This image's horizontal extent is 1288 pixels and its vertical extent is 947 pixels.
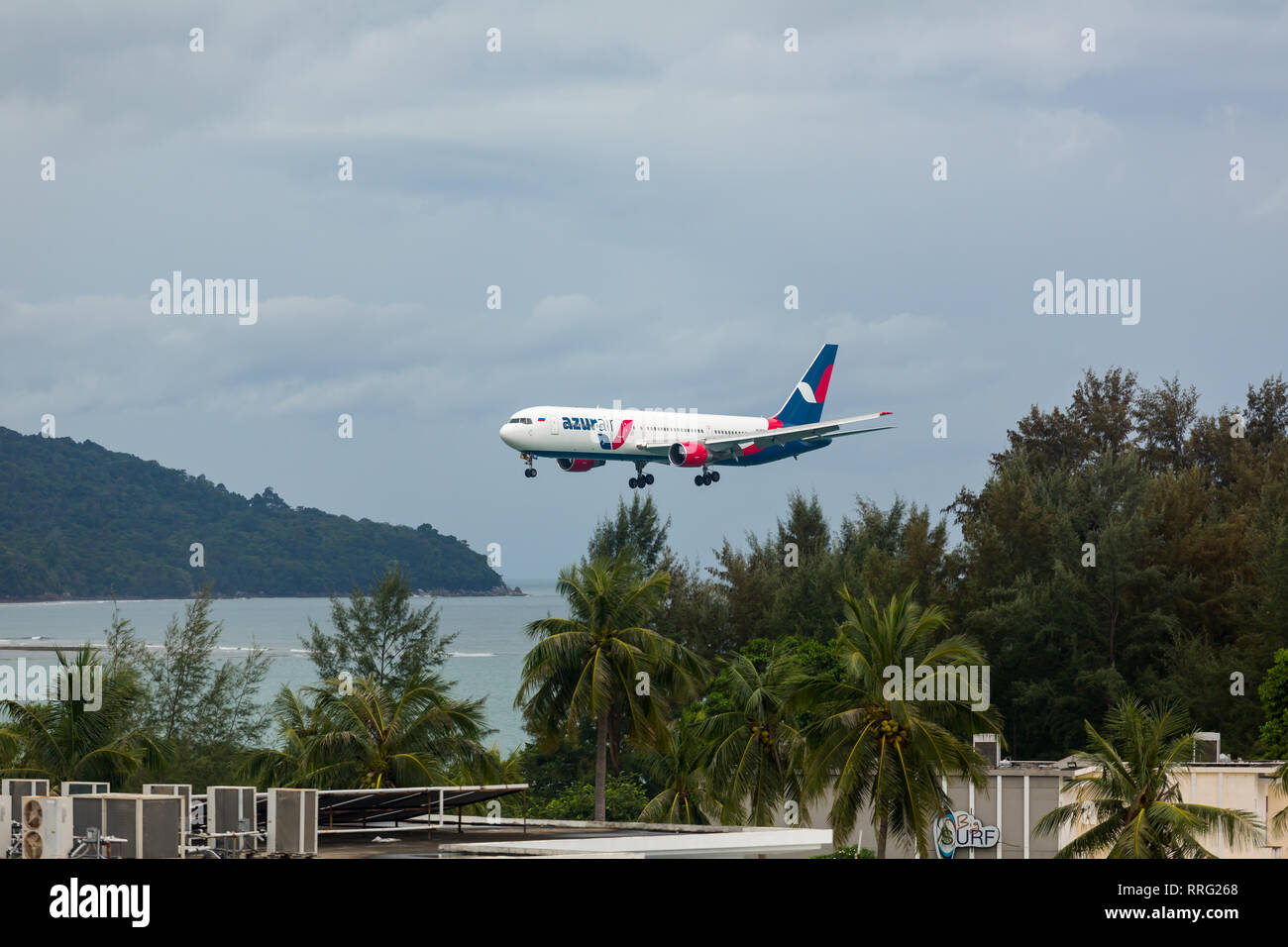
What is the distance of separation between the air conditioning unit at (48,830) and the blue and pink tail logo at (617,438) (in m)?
67.8

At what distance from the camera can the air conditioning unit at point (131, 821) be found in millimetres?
24578

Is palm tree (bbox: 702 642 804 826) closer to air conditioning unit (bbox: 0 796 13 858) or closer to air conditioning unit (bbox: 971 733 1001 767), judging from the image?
air conditioning unit (bbox: 971 733 1001 767)

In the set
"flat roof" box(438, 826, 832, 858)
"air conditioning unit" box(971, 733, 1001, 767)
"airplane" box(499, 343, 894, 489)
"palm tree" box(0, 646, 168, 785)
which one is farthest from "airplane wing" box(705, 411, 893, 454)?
"flat roof" box(438, 826, 832, 858)

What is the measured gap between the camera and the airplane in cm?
8856

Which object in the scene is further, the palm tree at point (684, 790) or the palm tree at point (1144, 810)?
the palm tree at point (684, 790)

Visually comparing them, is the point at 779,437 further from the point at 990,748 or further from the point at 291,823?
the point at 291,823

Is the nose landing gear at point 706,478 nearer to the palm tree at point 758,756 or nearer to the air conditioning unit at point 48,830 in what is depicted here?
the palm tree at point 758,756

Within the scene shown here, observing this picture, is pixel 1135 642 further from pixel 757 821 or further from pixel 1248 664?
pixel 757 821

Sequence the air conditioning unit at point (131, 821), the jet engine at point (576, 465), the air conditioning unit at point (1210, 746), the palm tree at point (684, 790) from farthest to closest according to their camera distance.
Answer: the jet engine at point (576, 465) < the air conditioning unit at point (1210, 746) < the palm tree at point (684, 790) < the air conditioning unit at point (131, 821)

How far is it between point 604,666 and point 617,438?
3240 centimetres

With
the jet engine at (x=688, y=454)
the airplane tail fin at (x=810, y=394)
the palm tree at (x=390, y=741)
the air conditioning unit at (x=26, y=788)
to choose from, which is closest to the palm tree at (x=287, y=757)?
the palm tree at (x=390, y=741)

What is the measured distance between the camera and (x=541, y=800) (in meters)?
107

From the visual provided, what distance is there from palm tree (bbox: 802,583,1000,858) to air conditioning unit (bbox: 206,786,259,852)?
2318 centimetres
